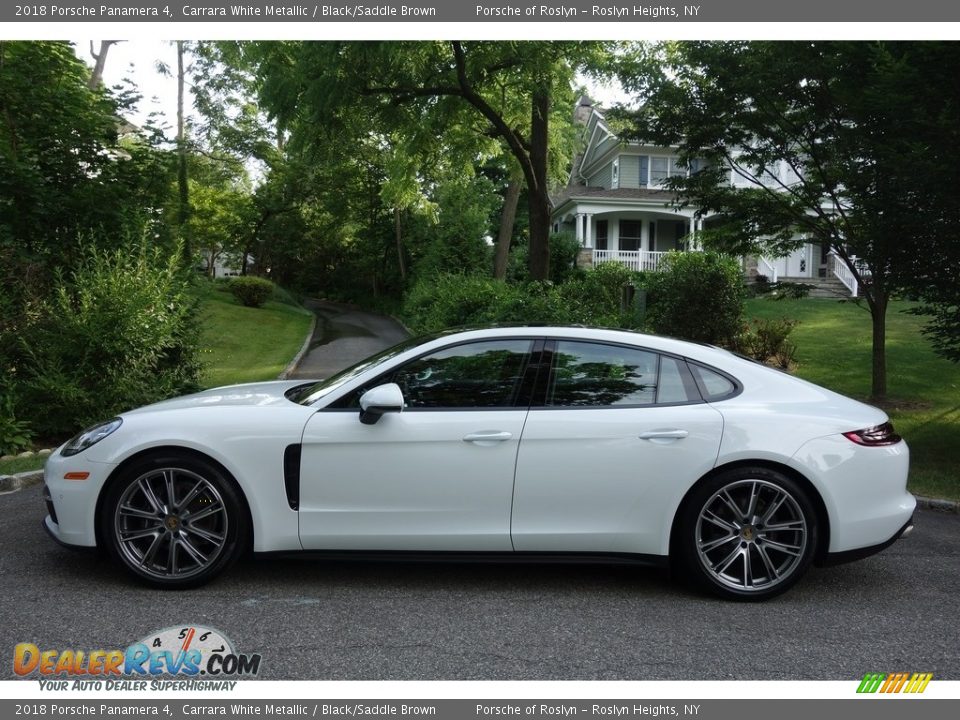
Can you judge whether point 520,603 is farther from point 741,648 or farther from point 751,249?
point 751,249

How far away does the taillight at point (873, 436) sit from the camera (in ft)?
14.3

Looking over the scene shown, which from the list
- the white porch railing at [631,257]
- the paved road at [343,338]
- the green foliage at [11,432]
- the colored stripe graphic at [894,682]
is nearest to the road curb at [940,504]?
the colored stripe graphic at [894,682]

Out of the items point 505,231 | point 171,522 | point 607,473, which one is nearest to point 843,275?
point 505,231

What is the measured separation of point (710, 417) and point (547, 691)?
5.84ft

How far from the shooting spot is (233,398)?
4.84 metres

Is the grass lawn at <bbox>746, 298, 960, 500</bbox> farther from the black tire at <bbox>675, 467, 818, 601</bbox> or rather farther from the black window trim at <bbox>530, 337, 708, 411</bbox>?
the black window trim at <bbox>530, 337, 708, 411</bbox>

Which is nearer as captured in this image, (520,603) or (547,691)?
(547,691)

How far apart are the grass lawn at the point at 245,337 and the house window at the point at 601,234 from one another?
14424 mm

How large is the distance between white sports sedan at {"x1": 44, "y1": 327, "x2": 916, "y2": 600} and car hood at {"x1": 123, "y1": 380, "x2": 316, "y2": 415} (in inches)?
9.3

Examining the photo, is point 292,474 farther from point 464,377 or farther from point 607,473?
point 607,473

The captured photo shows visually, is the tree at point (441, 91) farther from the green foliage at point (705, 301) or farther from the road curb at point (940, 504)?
the road curb at point (940, 504)

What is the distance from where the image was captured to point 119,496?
4.36 metres

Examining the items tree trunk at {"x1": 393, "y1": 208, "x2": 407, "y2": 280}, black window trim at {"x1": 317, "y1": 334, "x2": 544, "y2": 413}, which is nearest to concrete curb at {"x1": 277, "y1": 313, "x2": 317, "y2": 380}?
tree trunk at {"x1": 393, "y1": 208, "x2": 407, "y2": 280}

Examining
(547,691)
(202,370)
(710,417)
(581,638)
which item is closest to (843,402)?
(710,417)
